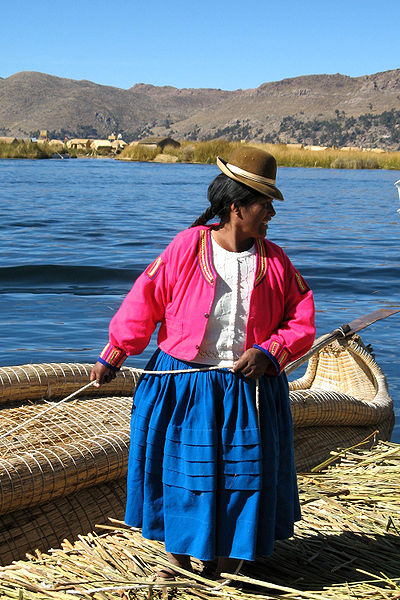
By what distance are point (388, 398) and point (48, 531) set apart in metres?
2.32

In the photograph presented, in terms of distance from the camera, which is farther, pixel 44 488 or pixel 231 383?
pixel 44 488

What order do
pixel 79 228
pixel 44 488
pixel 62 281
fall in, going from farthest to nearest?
pixel 79 228, pixel 62 281, pixel 44 488

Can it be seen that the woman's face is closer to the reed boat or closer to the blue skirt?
the blue skirt

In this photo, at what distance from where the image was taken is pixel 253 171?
2.19 meters

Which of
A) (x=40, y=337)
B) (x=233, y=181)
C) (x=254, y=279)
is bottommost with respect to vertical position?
(x=40, y=337)

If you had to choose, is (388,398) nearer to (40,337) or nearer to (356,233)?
(40,337)

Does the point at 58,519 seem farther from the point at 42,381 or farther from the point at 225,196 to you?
the point at 225,196

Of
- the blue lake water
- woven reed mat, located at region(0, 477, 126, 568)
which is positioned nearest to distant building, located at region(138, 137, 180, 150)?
the blue lake water

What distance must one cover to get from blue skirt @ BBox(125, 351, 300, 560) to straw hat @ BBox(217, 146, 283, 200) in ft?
1.66

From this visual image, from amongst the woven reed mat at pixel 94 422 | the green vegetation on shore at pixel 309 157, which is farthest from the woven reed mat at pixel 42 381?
the green vegetation on shore at pixel 309 157

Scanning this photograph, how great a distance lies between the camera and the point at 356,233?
16.1 m

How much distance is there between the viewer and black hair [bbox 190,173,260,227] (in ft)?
7.27

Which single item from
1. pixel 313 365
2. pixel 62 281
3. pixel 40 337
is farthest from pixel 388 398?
pixel 62 281

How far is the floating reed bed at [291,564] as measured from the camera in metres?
2.19
